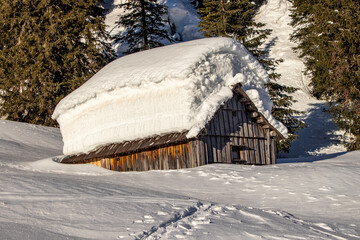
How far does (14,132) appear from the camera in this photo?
974 inches

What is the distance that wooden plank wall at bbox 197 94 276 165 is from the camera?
18.5 metres

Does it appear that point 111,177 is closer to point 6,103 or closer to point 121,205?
point 121,205

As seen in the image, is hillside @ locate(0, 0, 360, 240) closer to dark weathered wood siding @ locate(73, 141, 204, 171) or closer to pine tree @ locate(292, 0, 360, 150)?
dark weathered wood siding @ locate(73, 141, 204, 171)

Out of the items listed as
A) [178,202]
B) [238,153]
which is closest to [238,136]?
[238,153]

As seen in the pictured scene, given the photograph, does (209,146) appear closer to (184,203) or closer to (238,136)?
(238,136)

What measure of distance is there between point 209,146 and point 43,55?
57.7 ft

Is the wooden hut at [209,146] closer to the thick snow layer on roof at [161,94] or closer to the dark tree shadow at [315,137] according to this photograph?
the thick snow layer on roof at [161,94]

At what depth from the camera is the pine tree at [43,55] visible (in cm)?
3231

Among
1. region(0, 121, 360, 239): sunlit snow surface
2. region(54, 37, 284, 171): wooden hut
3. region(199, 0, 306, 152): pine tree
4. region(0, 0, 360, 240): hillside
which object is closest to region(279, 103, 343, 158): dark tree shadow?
region(199, 0, 306, 152): pine tree

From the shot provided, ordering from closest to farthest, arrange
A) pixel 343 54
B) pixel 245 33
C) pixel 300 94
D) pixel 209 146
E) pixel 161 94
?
pixel 209 146, pixel 161 94, pixel 343 54, pixel 245 33, pixel 300 94

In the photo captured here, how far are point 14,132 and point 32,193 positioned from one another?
13.8 metres

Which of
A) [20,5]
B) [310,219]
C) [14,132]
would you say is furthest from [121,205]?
[20,5]

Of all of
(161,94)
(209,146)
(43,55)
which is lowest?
(209,146)

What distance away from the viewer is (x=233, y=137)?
19.5 m
